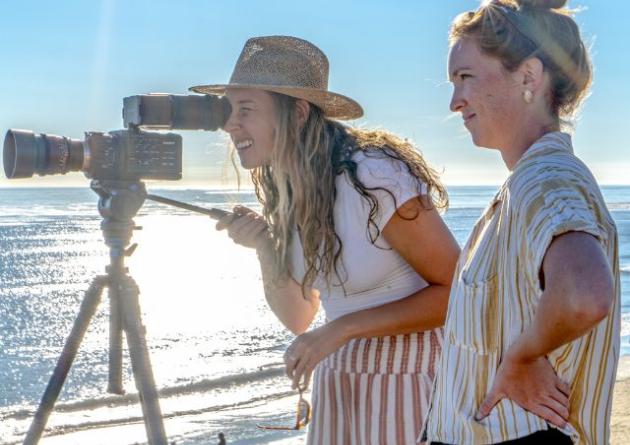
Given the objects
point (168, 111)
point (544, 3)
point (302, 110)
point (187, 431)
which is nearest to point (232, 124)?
point (302, 110)

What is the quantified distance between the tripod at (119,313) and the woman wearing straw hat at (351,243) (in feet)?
1.93

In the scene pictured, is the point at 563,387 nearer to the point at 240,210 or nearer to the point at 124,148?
the point at 240,210

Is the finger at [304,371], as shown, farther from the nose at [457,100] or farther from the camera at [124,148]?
the camera at [124,148]

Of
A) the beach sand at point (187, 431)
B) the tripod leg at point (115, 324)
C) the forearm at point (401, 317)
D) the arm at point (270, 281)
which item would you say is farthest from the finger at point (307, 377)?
the beach sand at point (187, 431)

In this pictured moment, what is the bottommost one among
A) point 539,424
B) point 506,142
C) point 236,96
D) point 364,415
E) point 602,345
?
point 364,415

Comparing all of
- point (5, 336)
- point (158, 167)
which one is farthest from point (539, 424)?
point (5, 336)

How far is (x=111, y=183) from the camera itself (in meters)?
2.83

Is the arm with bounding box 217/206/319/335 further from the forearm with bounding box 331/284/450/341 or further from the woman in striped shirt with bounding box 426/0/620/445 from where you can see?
the woman in striped shirt with bounding box 426/0/620/445

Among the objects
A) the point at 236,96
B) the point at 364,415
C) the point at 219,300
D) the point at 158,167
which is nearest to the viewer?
the point at 364,415

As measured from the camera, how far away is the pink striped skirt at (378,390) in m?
2.23

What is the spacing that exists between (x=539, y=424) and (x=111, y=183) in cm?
176

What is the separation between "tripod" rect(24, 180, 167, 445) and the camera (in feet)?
9.41

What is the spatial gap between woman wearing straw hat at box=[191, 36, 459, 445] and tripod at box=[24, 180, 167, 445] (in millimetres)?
589

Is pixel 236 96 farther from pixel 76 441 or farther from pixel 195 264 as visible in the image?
pixel 195 264
